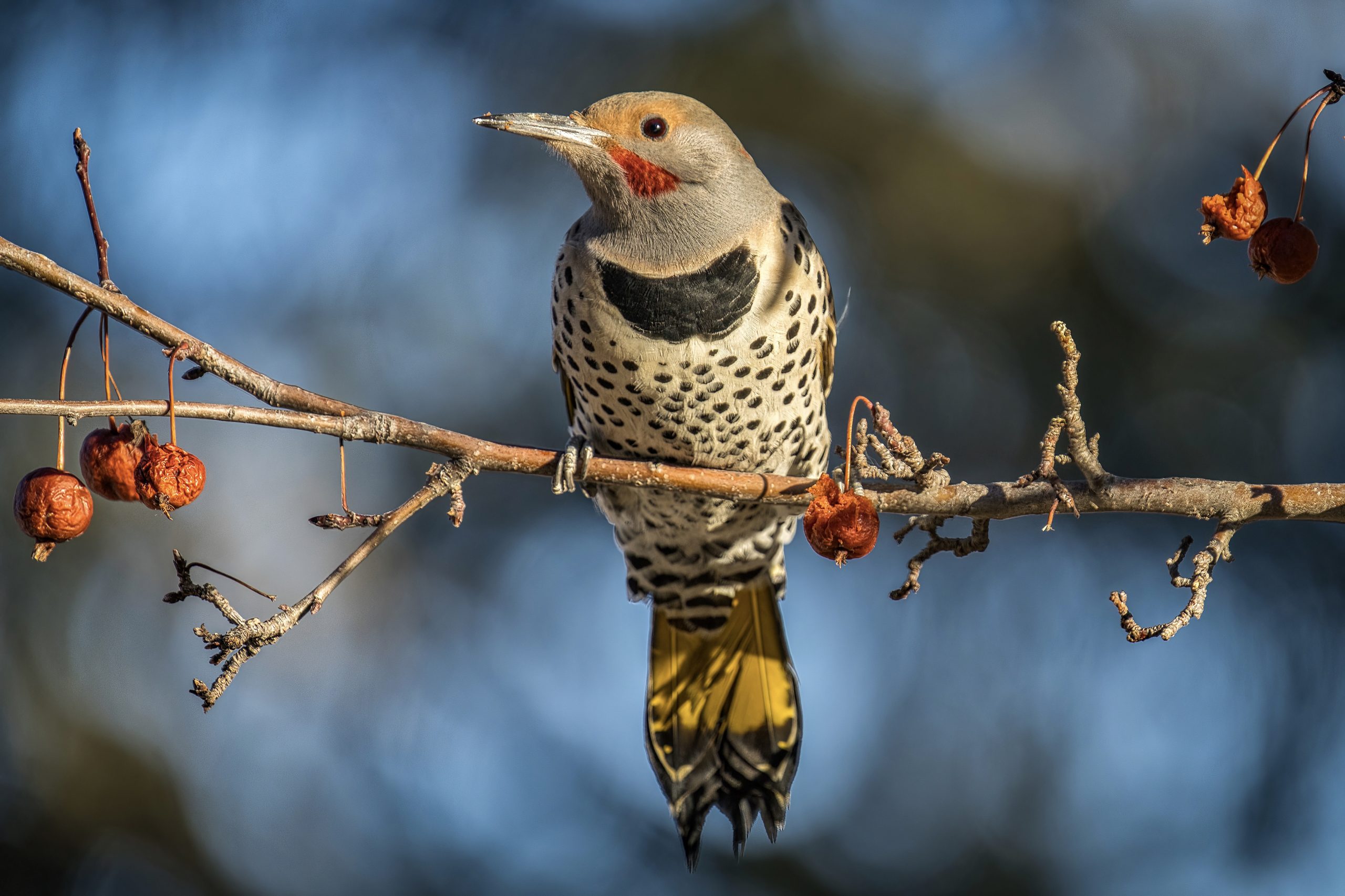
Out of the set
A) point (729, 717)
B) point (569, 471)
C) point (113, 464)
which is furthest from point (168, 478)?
point (729, 717)

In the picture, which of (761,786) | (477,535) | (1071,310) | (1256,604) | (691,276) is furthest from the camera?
(477,535)

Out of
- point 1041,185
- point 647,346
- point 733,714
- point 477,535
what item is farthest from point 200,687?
point 1041,185

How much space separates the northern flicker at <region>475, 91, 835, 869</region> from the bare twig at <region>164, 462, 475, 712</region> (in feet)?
1.99

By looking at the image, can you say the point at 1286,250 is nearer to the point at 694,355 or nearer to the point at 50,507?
the point at 694,355

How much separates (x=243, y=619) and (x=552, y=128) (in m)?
1.48

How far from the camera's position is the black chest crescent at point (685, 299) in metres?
2.73

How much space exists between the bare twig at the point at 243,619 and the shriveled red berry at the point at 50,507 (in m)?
0.18

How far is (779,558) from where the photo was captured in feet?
11.5

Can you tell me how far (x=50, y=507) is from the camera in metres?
1.72

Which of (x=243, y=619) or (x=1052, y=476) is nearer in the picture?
(x=243, y=619)

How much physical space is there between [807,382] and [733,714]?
108 cm

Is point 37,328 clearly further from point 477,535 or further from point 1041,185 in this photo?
point 1041,185

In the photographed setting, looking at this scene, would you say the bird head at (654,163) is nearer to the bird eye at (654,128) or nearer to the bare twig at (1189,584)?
the bird eye at (654,128)

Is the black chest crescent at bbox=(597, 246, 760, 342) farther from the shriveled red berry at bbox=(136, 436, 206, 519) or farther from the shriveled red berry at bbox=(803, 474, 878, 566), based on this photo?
the shriveled red berry at bbox=(136, 436, 206, 519)
